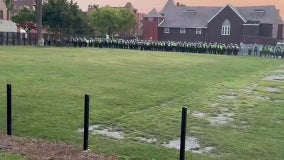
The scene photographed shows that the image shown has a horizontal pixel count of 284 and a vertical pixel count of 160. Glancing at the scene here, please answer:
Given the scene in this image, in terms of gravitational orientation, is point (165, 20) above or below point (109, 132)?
above

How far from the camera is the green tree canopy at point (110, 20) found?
8662 cm

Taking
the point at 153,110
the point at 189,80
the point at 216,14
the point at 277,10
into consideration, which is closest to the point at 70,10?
the point at 216,14

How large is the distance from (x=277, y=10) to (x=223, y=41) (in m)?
11.1

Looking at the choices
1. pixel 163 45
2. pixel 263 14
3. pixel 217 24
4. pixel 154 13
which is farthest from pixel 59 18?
pixel 263 14

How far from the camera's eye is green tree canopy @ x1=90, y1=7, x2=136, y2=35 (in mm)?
86625

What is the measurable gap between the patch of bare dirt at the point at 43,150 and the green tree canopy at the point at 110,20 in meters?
79.7

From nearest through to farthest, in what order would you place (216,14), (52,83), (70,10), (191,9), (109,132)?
(109,132) → (52,83) → (70,10) → (216,14) → (191,9)

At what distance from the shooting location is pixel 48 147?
7.22 meters

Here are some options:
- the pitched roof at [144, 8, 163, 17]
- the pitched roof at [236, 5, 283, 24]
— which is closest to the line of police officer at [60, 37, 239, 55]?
the pitched roof at [236, 5, 283, 24]

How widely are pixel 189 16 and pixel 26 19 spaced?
32.1 m

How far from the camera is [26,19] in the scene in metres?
69.2

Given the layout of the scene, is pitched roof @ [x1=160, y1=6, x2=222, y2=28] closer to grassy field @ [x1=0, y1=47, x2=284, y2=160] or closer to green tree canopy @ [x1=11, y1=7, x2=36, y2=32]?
green tree canopy @ [x1=11, y1=7, x2=36, y2=32]

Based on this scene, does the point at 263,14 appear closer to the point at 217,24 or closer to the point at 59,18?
the point at 217,24

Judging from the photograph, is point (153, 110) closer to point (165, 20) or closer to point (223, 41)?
point (223, 41)
